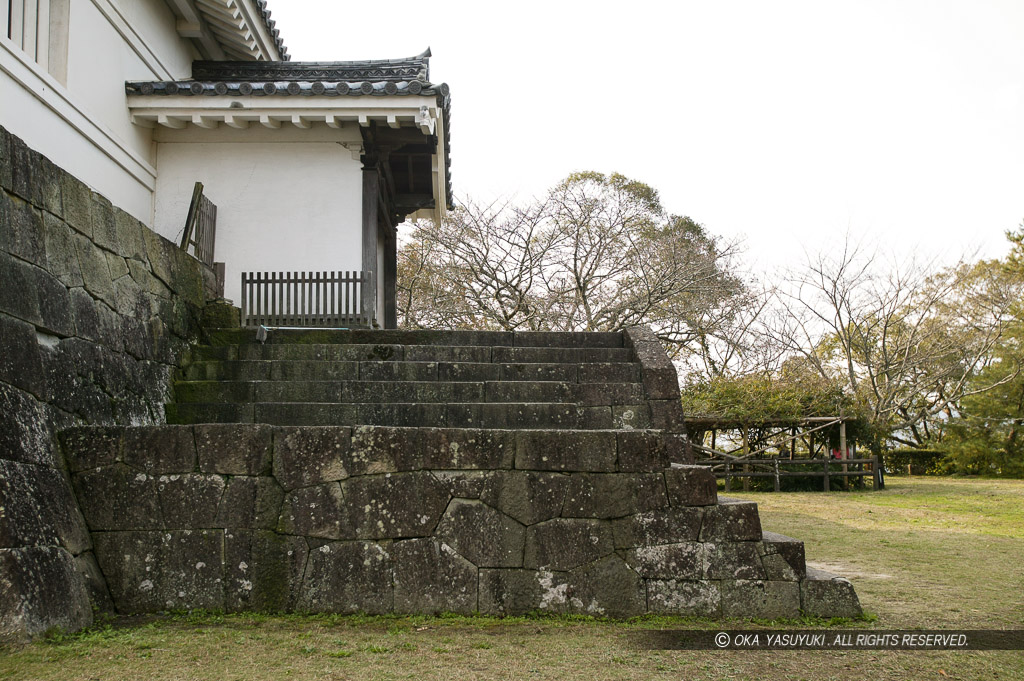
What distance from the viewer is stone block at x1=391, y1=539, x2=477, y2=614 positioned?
172 inches

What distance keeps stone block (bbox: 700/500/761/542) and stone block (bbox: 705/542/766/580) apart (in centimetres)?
4

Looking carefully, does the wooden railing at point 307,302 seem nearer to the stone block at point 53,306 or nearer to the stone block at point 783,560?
the stone block at point 53,306

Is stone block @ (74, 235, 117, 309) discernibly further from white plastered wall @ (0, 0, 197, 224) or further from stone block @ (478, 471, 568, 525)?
stone block @ (478, 471, 568, 525)

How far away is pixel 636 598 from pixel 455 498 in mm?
1154

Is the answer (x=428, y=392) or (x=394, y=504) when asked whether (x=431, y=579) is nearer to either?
(x=394, y=504)

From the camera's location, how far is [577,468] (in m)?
4.53

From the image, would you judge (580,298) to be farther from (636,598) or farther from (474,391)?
(636,598)

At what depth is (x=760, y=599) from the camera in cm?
443

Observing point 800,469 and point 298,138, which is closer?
point 298,138

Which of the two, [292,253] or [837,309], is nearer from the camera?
[292,253]

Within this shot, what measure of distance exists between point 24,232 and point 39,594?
6.83ft

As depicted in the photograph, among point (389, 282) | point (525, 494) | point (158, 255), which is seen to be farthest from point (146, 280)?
point (389, 282)

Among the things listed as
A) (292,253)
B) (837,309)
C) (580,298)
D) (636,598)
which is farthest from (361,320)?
(837,309)

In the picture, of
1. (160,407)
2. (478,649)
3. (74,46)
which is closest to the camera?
(478,649)
